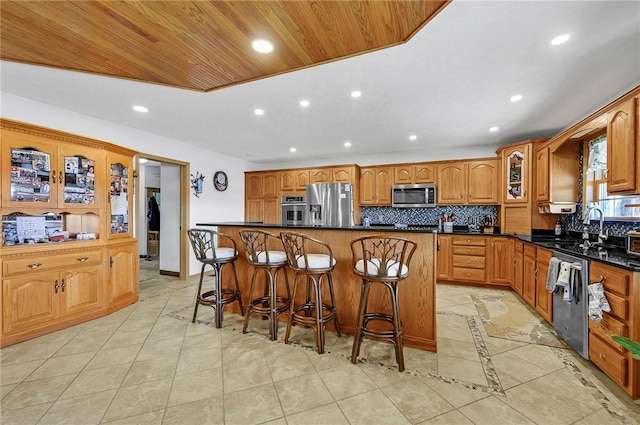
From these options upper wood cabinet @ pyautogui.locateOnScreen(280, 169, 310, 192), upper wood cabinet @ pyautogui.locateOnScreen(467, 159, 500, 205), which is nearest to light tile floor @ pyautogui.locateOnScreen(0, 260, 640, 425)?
upper wood cabinet @ pyautogui.locateOnScreen(467, 159, 500, 205)

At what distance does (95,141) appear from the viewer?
9.74 ft

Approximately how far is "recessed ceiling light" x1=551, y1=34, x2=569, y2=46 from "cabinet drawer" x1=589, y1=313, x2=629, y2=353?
201 cm

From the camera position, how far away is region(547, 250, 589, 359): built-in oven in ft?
7.02

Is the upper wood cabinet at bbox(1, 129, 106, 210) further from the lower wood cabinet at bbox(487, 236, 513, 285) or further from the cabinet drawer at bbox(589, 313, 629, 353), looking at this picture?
the lower wood cabinet at bbox(487, 236, 513, 285)

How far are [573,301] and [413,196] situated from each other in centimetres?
296

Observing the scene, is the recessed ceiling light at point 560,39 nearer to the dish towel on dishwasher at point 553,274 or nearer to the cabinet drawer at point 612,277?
the cabinet drawer at point 612,277

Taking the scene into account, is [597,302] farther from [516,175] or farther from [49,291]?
[49,291]

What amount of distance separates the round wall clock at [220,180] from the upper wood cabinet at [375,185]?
9.66 ft

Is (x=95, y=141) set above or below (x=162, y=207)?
above

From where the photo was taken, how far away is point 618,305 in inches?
70.8

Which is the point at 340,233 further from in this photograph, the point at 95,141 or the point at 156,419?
the point at 95,141

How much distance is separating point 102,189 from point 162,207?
2.05 m

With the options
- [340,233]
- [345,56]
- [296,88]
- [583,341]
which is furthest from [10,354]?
[583,341]

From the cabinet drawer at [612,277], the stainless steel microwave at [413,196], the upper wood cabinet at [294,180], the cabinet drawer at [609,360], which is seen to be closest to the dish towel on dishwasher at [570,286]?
the cabinet drawer at [612,277]
